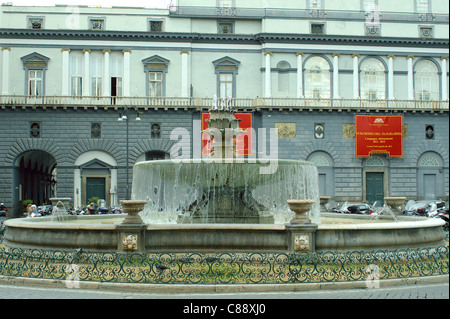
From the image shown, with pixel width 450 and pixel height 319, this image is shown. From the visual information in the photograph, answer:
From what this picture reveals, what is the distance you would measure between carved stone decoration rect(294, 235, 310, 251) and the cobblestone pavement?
1976 mm

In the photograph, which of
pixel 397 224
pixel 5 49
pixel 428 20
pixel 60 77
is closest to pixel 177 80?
pixel 60 77

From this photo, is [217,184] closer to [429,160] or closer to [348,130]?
[348,130]

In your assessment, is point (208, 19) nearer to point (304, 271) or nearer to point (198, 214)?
point (198, 214)

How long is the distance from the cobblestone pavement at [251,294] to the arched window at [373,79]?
36686 mm

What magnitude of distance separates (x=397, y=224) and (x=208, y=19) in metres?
35.2

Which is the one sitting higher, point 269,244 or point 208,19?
point 208,19

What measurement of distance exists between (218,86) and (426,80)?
1772 cm

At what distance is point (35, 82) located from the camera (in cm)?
4219

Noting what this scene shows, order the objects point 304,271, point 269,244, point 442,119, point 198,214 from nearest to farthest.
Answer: point 304,271 < point 269,244 < point 198,214 < point 442,119

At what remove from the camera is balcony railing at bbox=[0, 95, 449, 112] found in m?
41.4

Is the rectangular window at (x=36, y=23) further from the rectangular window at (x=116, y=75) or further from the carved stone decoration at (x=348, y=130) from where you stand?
the carved stone decoration at (x=348, y=130)

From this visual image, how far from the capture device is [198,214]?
14875 millimetres

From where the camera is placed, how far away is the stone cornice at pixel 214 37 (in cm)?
4209

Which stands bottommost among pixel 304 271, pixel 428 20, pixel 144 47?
→ pixel 304 271
